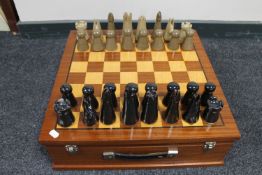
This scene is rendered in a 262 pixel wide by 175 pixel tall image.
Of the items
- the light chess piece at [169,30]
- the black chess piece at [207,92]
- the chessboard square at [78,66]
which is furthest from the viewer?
the light chess piece at [169,30]

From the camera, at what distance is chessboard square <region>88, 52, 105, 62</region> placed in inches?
52.0

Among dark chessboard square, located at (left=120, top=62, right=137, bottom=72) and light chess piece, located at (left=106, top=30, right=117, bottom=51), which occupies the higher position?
light chess piece, located at (left=106, top=30, right=117, bottom=51)

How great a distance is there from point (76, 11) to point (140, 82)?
1092 millimetres

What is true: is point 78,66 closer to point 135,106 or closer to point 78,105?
point 78,105

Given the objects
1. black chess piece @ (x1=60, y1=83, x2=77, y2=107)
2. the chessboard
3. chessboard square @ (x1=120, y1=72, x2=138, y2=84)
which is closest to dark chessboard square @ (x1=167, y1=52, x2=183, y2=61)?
the chessboard

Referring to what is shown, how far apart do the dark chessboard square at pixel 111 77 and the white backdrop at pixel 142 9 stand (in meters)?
0.91

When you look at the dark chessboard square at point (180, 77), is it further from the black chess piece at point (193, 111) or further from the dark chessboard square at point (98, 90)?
the dark chessboard square at point (98, 90)

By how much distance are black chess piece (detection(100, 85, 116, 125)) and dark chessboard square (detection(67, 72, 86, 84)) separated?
25cm

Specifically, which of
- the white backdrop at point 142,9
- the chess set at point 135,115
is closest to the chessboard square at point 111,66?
the chess set at point 135,115

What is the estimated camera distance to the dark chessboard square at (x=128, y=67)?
49.6 inches

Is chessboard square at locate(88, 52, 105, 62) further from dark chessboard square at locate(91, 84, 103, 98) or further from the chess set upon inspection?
dark chessboard square at locate(91, 84, 103, 98)

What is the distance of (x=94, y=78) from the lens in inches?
47.8

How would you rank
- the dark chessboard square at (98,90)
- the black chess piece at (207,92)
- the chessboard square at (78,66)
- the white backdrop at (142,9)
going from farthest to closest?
the white backdrop at (142,9), the chessboard square at (78,66), the dark chessboard square at (98,90), the black chess piece at (207,92)

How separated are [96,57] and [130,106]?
482 mm
